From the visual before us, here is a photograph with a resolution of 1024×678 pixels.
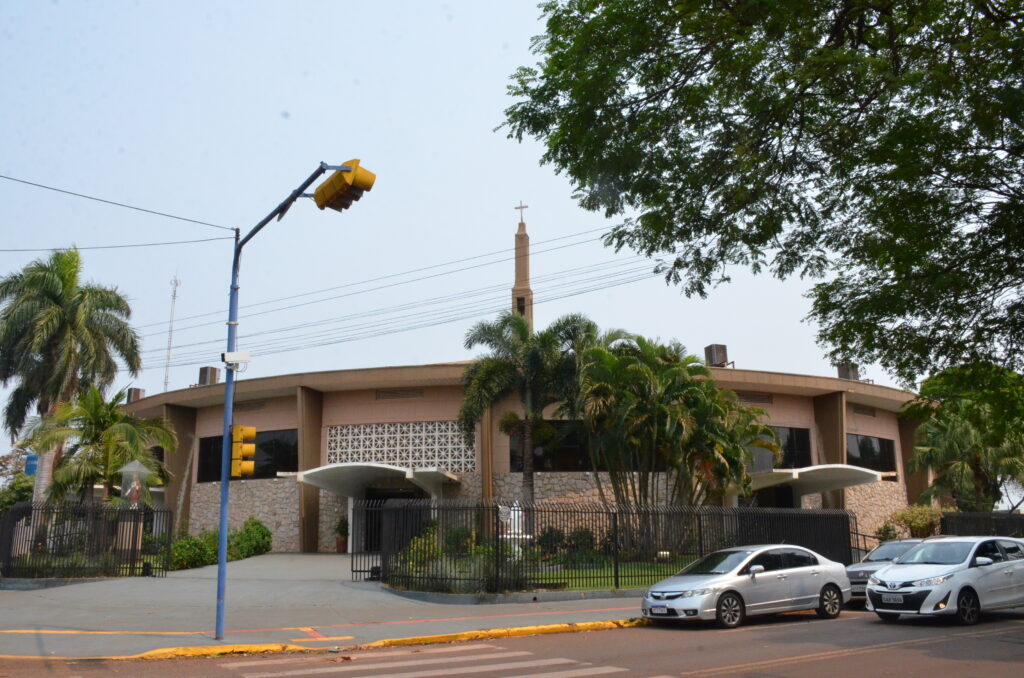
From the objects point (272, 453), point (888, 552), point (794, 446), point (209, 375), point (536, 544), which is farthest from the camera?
point (209, 375)

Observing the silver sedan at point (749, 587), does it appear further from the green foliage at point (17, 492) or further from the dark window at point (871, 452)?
the green foliage at point (17, 492)

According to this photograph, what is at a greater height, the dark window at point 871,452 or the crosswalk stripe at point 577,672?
the dark window at point 871,452

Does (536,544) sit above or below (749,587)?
above

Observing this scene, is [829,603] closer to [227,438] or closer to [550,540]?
[550,540]

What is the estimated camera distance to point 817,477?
37062 millimetres

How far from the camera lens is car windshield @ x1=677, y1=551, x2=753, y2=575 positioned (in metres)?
15.3

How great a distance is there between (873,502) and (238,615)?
1373 inches

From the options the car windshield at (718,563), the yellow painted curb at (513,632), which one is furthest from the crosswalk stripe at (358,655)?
the car windshield at (718,563)

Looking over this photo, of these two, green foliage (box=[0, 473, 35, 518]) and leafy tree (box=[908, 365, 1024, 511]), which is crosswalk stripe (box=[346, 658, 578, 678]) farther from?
green foliage (box=[0, 473, 35, 518])

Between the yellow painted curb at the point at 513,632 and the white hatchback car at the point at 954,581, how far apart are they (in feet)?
13.8

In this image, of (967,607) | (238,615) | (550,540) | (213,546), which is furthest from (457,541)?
(213,546)

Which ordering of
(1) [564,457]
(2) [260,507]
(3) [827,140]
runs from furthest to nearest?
(2) [260,507] < (1) [564,457] < (3) [827,140]

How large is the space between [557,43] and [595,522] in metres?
12.4

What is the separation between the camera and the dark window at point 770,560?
1542cm
